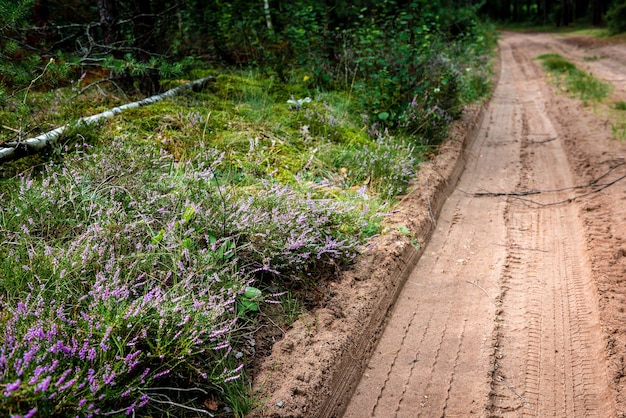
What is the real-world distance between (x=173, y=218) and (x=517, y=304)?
244 cm

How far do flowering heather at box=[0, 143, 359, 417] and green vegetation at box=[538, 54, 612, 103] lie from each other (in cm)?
817

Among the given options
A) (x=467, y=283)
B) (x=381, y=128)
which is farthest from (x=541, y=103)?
(x=467, y=283)

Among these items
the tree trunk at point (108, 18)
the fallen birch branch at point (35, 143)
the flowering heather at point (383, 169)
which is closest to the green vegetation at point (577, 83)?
the flowering heather at point (383, 169)

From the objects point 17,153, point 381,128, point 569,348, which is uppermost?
point 17,153

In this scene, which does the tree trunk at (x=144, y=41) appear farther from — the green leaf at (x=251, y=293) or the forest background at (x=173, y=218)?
the green leaf at (x=251, y=293)

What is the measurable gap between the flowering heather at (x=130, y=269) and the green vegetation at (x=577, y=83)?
817 cm

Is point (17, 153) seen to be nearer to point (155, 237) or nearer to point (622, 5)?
point (155, 237)

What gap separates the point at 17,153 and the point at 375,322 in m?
2.99

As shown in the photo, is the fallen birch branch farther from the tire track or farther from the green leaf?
the tire track

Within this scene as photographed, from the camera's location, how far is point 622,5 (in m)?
23.7

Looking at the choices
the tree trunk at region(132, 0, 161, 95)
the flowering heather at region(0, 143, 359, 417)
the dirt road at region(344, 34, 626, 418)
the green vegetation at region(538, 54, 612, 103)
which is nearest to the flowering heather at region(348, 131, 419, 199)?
the dirt road at region(344, 34, 626, 418)

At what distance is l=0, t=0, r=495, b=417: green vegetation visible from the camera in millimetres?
2188

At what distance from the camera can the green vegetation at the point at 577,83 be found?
9850mm

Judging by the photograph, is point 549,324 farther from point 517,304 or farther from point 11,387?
point 11,387
